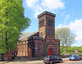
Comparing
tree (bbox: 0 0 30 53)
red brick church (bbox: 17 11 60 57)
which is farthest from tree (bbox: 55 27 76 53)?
tree (bbox: 0 0 30 53)

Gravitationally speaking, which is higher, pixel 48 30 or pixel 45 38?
pixel 48 30

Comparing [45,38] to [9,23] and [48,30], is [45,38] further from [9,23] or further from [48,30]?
[9,23]

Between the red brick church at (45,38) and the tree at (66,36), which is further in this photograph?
the tree at (66,36)

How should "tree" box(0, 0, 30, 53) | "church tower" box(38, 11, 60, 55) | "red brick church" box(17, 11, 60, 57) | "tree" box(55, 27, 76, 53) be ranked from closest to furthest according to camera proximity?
1. "tree" box(0, 0, 30, 53)
2. "red brick church" box(17, 11, 60, 57)
3. "church tower" box(38, 11, 60, 55)
4. "tree" box(55, 27, 76, 53)

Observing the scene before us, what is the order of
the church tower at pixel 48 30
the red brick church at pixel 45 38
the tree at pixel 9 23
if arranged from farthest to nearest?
the church tower at pixel 48 30
the red brick church at pixel 45 38
the tree at pixel 9 23

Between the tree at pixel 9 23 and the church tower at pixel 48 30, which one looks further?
the church tower at pixel 48 30

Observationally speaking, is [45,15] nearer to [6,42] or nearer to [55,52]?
[55,52]

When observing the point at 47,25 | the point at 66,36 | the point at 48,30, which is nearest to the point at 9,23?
the point at 47,25

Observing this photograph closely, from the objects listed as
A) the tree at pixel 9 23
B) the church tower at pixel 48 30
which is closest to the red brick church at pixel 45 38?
the church tower at pixel 48 30

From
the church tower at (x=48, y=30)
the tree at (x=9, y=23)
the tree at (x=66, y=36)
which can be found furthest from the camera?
the tree at (x=66, y=36)

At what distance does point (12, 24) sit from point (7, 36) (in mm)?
3105

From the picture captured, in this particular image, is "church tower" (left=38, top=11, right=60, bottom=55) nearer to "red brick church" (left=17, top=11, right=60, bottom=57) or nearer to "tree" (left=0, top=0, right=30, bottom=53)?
"red brick church" (left=17, top=11, right=60, bottom=57)

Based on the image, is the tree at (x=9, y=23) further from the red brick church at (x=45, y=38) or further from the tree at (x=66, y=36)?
the tree at (x=66, y=36)

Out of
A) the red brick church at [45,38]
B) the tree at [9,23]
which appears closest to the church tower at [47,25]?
the red brick church at [45,38]
